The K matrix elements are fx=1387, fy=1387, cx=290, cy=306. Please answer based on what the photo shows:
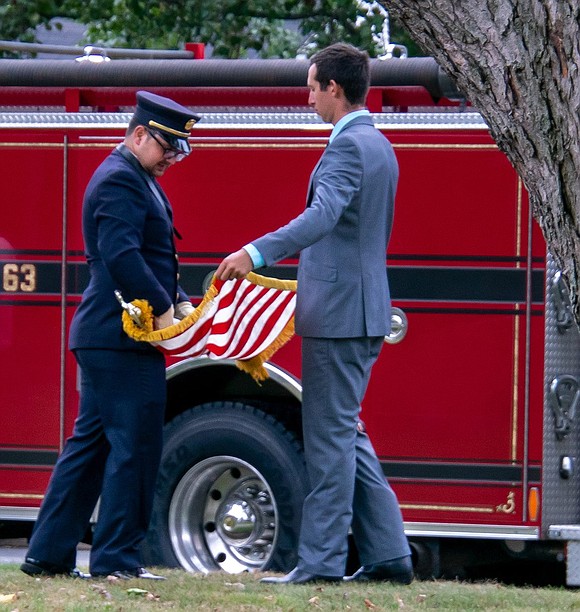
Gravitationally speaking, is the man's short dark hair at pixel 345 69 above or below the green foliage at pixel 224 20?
below

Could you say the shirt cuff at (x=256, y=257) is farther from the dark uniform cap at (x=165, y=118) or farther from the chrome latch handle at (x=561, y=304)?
the chrome latch handle at (x=561, y=304)

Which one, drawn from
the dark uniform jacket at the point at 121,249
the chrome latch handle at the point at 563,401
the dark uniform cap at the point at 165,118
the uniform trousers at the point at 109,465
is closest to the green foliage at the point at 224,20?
the chrome latch handle at the point at 563,401

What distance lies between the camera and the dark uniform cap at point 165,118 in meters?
4.86

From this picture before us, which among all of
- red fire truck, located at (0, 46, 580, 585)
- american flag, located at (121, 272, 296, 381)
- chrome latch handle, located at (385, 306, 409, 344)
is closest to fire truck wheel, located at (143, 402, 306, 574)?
red fire truck, located at (0, 46, 580, 585)

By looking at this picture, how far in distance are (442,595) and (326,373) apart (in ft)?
2.79

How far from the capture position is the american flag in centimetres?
491

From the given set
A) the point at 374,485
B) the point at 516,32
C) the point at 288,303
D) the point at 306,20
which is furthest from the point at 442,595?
the point at 306,20

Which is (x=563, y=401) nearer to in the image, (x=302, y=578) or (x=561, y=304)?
(x=561, y=304)

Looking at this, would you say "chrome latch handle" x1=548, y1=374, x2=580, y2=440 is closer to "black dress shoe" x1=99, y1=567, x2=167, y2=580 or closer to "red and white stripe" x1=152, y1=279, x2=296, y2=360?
"red and white stripe" x1=152, y1=279, x2=296, y2=360

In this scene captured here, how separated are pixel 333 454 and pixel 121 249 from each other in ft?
3.33

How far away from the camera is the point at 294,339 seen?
596 centimetres

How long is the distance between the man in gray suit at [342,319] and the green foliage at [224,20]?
5690 mm

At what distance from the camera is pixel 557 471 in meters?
5.71

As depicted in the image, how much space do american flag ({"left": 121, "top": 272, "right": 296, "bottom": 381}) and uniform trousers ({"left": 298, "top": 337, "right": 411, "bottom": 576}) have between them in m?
0.19
